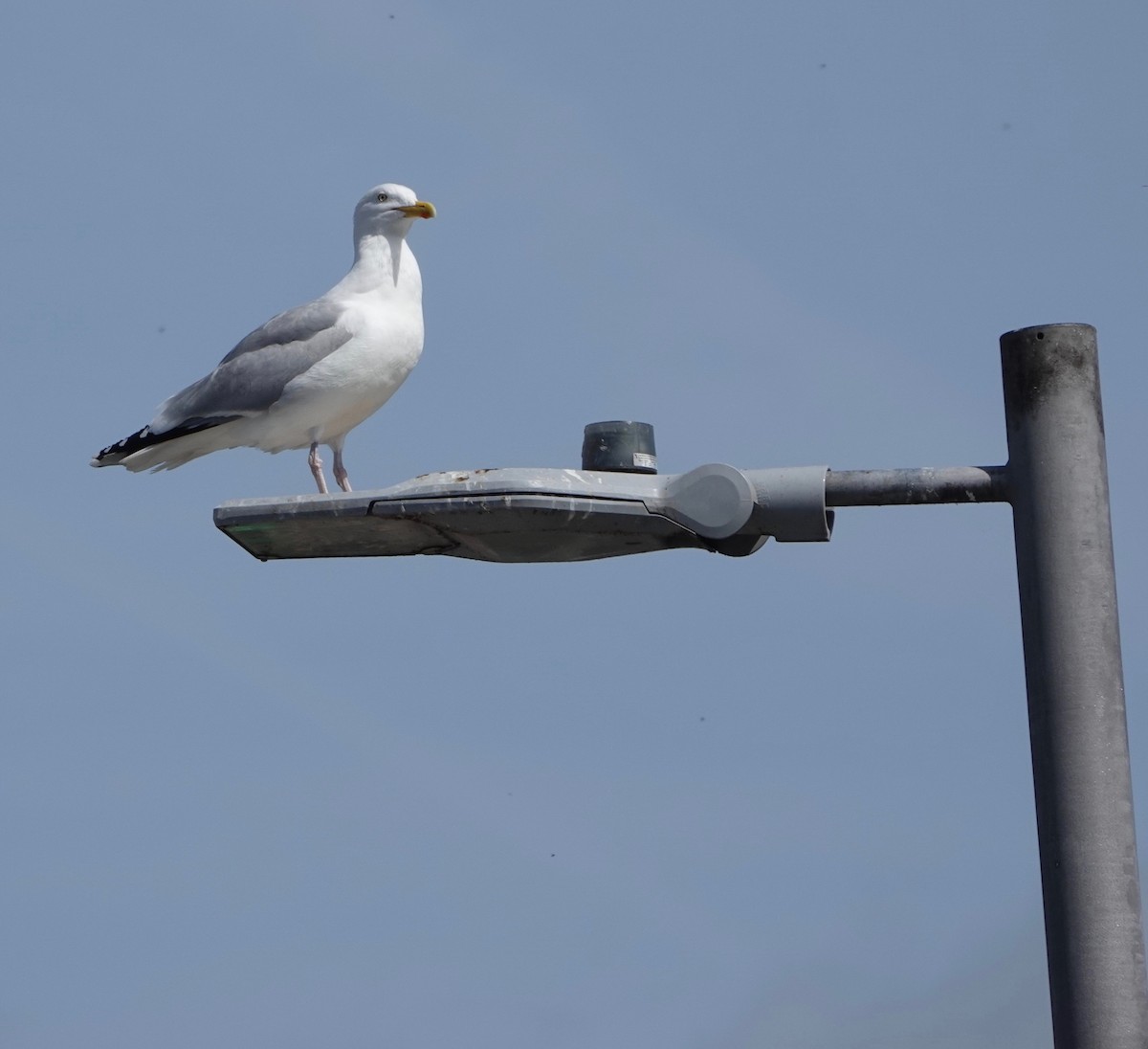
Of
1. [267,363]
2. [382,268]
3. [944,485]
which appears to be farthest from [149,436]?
[944,485]

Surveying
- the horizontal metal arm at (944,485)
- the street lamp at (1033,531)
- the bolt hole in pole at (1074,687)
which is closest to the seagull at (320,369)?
the street lamp at (1033,531)

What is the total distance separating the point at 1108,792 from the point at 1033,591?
653 millimetres

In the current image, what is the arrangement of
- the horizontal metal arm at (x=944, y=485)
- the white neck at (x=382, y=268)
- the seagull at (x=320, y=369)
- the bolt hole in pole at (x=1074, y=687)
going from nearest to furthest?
the bolt hole in pole at (x=1074, y=687)
the horizontal metal arm at (x=944, y=485)
the seagull at (x=320, y=369)
the white neck at (x=382, y=268)

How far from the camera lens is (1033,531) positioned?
6086mm

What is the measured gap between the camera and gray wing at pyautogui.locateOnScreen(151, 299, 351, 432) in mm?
12055

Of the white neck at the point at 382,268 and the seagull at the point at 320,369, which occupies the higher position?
the white neck at the point at 382,268

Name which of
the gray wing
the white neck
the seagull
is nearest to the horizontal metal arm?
the seagull

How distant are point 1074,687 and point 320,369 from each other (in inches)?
273

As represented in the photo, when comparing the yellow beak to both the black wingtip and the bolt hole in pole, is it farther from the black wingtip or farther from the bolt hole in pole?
the bolt hole in pole

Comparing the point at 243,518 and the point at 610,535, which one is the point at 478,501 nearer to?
the point at 610,535

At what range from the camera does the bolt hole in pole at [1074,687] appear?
568cm

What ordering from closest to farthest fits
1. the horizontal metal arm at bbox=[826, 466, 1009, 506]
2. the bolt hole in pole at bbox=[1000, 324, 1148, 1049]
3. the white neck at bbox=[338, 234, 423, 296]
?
the bolt hole in pole at bbox=[1000, 324, 1148, 1049] < the horizontal metal arm at bbox=[826, 466, 1009, 506] < the white neck at bbox=[338, 234, 423, 296]

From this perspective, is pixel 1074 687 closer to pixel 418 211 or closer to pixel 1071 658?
pixel 1071 658

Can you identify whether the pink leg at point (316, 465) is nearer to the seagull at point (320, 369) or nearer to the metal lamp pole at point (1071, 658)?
the seagull at point (320, 369)
